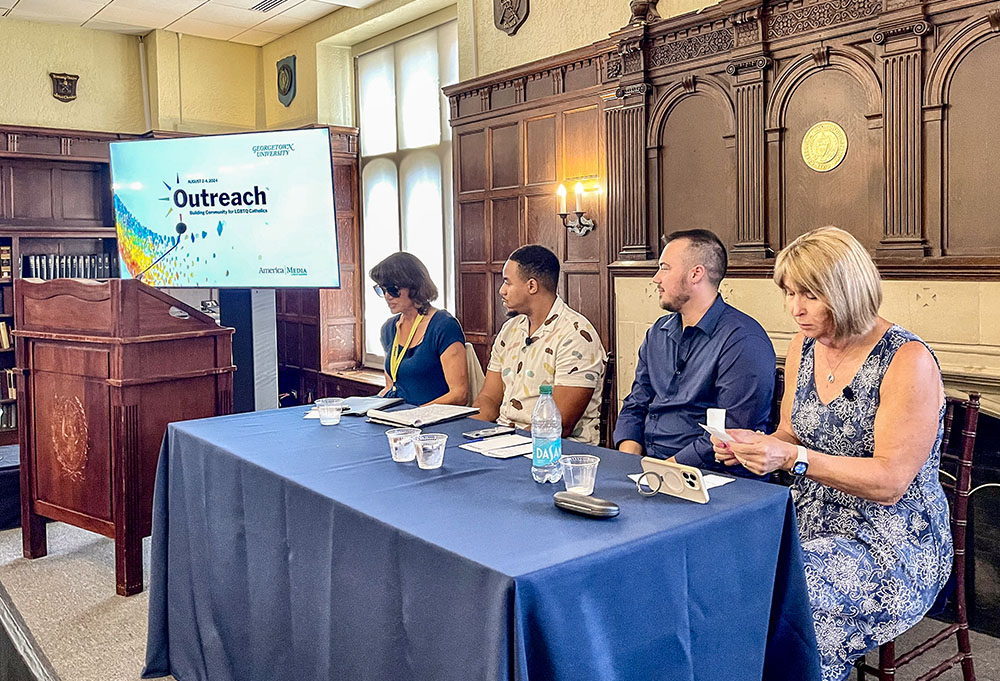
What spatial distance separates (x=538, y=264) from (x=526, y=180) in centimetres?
219

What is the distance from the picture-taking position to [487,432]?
2.58 meters

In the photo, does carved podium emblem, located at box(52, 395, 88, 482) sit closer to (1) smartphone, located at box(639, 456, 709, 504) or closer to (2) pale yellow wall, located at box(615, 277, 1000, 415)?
(1) smartphone, located at box(639, 456, 709, 504)

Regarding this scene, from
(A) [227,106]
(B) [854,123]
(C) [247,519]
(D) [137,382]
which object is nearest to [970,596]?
(B) [854,123]

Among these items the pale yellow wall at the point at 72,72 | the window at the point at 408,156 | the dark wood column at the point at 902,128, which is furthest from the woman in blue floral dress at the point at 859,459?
the pale yellow wall at the point at 72,72

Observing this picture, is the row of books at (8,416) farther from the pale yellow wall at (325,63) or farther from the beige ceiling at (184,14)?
the pale yellow wall at (325,63)

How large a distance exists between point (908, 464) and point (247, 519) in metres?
1.63

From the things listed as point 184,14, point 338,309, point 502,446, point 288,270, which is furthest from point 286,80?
point 502,446

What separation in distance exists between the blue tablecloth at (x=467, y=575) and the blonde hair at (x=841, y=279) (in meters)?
0.47

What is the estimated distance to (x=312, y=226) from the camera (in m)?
4.72

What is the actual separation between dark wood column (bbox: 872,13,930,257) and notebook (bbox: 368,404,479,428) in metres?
1.93

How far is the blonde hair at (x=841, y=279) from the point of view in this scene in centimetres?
204

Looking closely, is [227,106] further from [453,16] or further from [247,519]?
[247,519]

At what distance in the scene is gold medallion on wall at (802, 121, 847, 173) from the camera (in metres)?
3.74

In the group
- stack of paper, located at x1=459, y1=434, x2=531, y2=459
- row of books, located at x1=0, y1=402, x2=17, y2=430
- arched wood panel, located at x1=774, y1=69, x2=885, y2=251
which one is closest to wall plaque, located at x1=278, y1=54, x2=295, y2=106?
row of books, located at x1=0, y1=402, x2=17, y2=430
